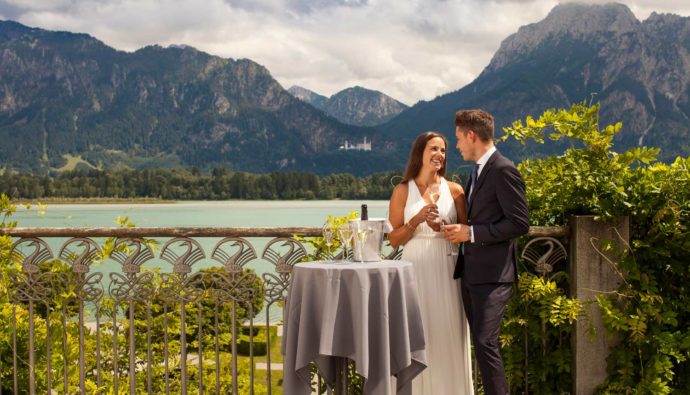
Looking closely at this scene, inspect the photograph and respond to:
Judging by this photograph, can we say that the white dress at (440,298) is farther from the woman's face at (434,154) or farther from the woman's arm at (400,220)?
the woman's face at (434,154)

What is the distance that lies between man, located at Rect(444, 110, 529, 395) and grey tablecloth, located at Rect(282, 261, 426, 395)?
14.1 inches

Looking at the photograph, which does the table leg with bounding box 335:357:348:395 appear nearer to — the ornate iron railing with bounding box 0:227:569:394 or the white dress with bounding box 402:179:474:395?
the white dress with bounding box 402:179:474:395

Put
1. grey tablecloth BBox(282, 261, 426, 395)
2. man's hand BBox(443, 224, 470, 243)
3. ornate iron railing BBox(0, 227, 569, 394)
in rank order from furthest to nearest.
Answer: ornate iron railing BBox(0, 227, 569, 394)
man's hand BBox(443, 224, 470, 243)
grey tablecloth BBox(282, 261, 426, 395)

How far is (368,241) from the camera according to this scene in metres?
3.73

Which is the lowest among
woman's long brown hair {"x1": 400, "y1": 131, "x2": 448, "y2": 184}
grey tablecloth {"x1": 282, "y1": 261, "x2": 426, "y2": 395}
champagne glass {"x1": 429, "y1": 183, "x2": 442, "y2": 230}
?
grey tablecloth {"x1": 282, "y1": 261, "x2": 426, "y2": 395}

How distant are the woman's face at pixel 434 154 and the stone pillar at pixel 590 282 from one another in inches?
43.8

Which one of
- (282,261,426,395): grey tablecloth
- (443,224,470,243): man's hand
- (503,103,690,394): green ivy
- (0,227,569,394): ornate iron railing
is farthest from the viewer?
(0,227,569,394): ornate iron railing

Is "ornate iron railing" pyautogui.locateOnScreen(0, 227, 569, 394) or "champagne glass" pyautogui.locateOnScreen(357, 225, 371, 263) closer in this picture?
"champagne glass" pyautogui.locateOnScreen(357, 225, 371, 263)

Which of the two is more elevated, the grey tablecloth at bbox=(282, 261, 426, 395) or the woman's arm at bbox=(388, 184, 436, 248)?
the woman's arm at bbox=(388, 184, 436, 248)

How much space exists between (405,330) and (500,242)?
0.75 meters

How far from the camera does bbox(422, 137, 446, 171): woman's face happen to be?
3.99 metres

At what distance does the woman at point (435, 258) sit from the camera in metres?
4.00

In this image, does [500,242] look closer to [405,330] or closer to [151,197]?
[405,330]

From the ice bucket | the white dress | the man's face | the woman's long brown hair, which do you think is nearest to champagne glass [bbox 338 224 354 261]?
the ice bucket
